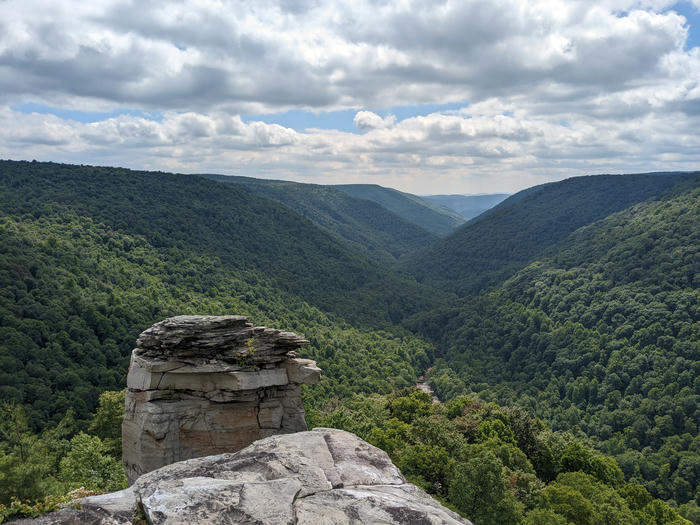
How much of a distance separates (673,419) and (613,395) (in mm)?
15114

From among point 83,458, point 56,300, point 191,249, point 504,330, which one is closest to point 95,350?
point 56,300

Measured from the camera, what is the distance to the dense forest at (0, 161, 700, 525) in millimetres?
45309

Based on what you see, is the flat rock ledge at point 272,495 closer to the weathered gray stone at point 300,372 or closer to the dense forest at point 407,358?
the dense forest at point 407,358

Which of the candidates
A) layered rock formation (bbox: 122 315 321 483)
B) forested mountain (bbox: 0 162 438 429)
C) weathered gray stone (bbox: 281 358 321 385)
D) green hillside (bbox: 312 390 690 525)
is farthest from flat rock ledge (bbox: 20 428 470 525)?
forested mountain (bbox: 0 162 438 429)

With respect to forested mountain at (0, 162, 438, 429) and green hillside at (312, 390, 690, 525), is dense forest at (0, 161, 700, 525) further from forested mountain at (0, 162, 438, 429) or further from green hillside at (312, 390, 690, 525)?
forested mountain at (0, 162, 438, 429)

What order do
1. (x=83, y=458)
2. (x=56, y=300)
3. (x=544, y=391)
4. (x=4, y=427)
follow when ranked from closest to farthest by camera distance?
(x=83, y=458)
(x=4, y=427)
(x=56, y=300)
(x=544, y=391)

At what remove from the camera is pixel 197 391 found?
2636 cm

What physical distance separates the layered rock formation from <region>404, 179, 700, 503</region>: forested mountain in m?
105

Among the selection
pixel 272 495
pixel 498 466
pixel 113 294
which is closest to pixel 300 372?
pixel 272 495

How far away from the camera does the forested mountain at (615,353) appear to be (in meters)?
110

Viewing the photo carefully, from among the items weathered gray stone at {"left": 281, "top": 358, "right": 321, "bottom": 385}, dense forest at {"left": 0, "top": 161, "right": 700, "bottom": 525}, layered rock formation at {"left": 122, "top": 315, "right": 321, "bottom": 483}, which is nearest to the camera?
layered rock formation at {"left": 122, "top": 315, "right": 321, "bottom": 483}

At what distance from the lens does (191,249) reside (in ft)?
561

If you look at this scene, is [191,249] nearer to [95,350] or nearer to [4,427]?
[95,350]

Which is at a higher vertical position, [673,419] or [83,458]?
[83,458]
